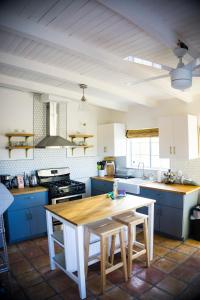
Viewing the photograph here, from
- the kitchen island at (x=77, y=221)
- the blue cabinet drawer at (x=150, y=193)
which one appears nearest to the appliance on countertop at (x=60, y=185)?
the kitchen island at (x=77, y=221)

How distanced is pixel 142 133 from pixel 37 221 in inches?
112

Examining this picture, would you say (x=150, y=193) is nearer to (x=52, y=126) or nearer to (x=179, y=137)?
(x=179, y=137)

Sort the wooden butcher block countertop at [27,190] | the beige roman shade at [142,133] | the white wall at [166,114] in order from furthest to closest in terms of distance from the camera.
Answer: the beige roman shade at [142,133] → the white wall at [166,114] → the wooden butcher block countertop at [27,190]

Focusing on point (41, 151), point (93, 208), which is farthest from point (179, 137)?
point (41, 151)

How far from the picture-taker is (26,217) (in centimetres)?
357

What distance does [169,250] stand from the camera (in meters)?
3.24

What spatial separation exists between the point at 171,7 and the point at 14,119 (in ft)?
10.8

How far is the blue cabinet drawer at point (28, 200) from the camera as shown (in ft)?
11.4

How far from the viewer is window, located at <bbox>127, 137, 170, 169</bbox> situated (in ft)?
15.2

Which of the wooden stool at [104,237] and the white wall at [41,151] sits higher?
the white wall at [41,151]

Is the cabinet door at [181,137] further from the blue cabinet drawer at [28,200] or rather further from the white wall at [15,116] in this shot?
the white wall at [15,116]

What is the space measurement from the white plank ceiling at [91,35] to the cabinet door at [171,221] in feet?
6.46

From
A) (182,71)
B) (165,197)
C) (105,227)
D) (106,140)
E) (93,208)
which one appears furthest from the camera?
(106,140)

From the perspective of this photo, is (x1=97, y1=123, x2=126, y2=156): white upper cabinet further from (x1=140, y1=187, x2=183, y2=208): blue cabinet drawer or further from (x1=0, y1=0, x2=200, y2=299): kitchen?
(x1=140, y1=187, x2=183, y2=208): blue cabinet drawer
